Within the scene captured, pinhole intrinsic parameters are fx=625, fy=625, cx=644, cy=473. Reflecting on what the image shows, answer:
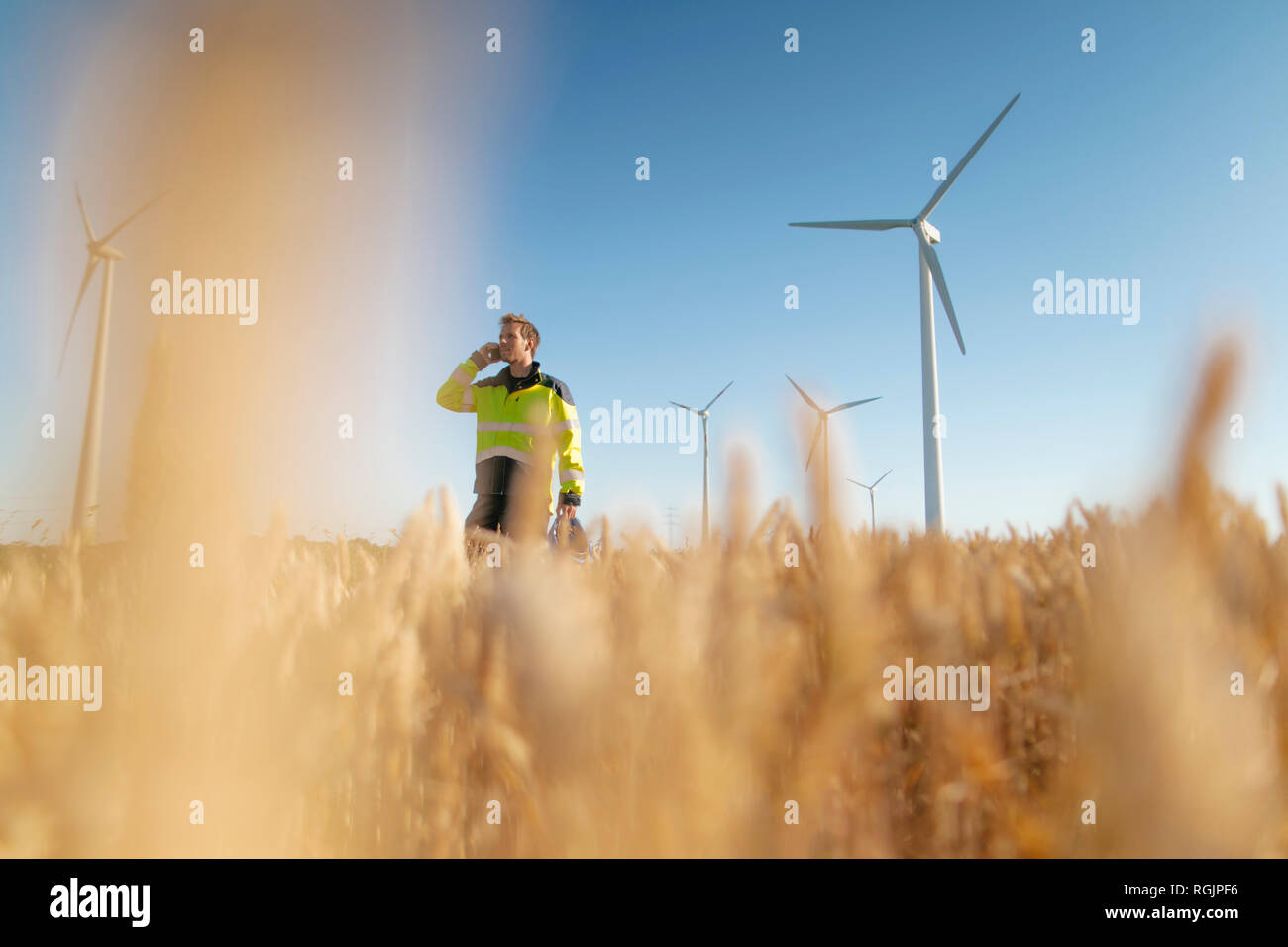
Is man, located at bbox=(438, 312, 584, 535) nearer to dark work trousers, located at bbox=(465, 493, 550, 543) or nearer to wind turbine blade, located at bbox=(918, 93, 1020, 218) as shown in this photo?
dark work trousers, located at bbox=(465, 493, 550, 543)

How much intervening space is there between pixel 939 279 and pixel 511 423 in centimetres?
1714

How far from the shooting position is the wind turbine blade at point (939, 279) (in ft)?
61.4

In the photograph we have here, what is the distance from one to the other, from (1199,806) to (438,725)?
88cm

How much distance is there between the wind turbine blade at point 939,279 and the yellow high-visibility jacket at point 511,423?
16244mm

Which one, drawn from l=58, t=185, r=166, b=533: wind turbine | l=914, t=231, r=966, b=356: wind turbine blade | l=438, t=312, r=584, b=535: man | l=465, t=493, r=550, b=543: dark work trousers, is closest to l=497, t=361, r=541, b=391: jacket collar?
l=438, t=312, r=584, b=535: man

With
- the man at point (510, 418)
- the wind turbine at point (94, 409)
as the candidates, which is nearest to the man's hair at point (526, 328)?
the man at point (510, 418)

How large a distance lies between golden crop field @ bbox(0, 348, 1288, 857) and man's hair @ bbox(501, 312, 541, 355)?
5275mm

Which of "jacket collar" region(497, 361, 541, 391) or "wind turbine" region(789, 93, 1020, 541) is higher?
"wind turbine" region(789, 93, 1020, 541)

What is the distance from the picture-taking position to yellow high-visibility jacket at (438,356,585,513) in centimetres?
600

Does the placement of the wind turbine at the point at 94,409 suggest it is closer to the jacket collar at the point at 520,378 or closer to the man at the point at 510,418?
the man at the point at 510,418

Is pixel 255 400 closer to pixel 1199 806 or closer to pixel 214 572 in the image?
pixel 214 572

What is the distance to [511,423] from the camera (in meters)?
6.10
